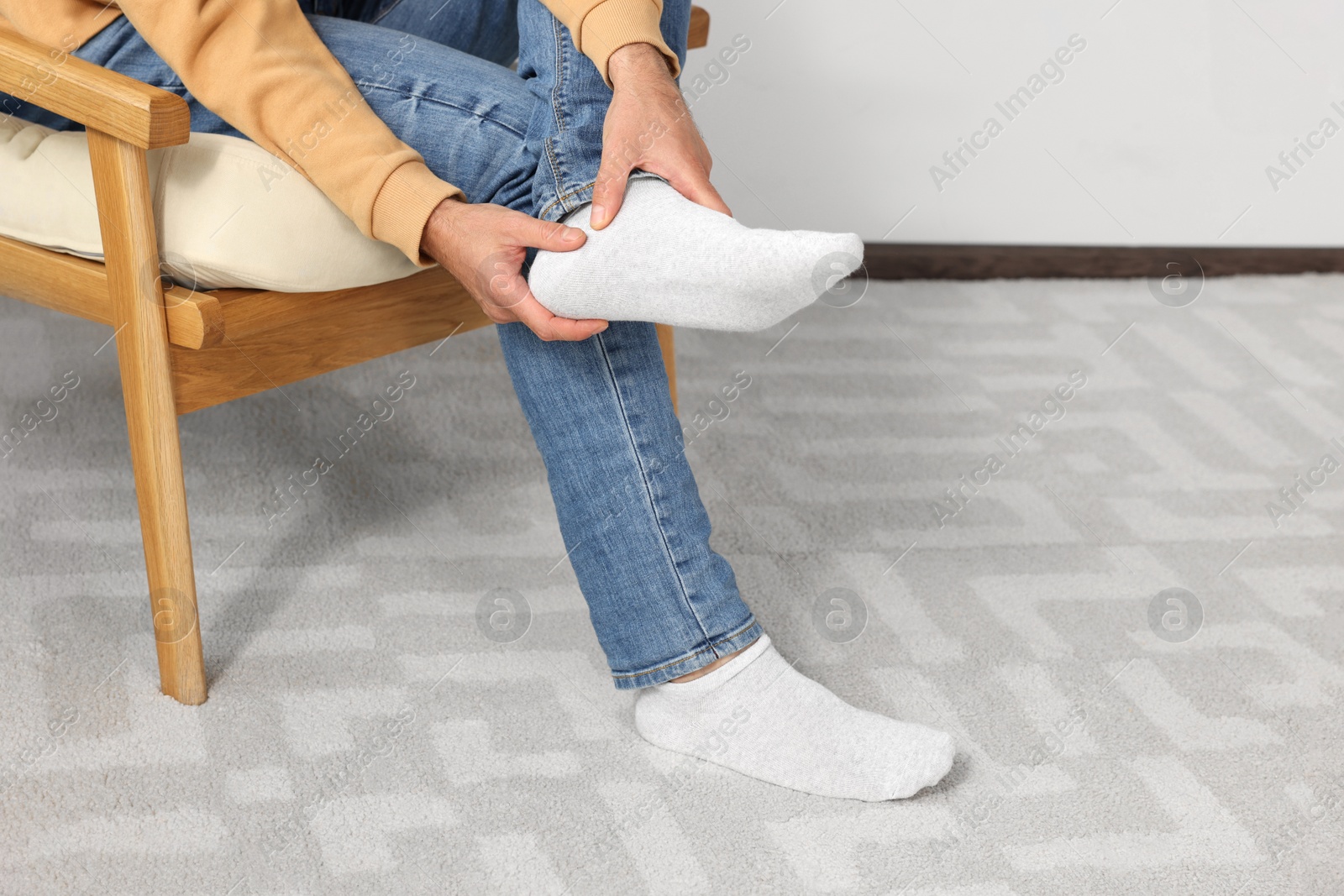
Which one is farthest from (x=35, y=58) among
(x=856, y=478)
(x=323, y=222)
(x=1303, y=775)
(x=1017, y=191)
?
(x=1017, y=191)

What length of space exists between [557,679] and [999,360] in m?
0.85

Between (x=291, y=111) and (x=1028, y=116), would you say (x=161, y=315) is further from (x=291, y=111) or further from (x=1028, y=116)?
(x=1028, y=116)

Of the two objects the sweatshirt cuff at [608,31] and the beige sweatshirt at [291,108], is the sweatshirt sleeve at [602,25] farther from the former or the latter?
the beige sweatshirt at [291,108]

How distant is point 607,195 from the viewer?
723mm

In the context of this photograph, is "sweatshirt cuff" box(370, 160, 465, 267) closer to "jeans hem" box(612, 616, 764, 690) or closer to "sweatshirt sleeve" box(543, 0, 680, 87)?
"sweatshirt sleeve" box(543, 0, 680, 87)

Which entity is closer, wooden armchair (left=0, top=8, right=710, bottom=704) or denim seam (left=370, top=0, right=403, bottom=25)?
wooden armchair (left=0, top=8, right=710, bottom=704)

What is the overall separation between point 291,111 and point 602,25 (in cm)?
21

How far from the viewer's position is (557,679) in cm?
93

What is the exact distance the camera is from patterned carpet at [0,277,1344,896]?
78cm

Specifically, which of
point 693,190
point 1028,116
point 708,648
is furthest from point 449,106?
point 1028,116

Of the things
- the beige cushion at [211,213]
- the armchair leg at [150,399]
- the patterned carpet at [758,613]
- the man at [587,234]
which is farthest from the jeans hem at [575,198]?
the patterned carpet at [758,613]

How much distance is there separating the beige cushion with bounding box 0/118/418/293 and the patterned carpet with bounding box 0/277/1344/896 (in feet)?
0.99

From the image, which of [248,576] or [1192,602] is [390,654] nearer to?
[248,576]

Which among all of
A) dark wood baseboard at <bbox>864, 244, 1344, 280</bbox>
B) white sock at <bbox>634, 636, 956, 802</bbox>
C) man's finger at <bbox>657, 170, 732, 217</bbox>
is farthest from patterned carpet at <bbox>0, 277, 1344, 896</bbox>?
man's finger at <bbox>657, 170, 732, 217</bbox>
